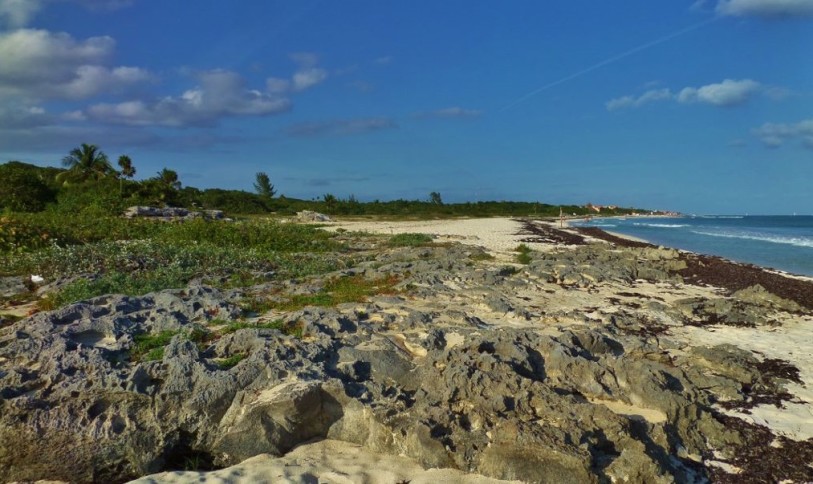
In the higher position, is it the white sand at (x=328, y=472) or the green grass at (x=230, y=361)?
the green grass at (x=230, y=361)

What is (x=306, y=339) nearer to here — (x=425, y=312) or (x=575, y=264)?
(x=425, y=312)

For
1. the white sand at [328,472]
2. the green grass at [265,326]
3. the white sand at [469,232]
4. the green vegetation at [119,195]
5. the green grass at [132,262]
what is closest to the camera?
the white sand at [328,472]

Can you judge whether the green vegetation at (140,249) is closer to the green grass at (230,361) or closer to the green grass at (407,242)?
the green grass at (407,242)

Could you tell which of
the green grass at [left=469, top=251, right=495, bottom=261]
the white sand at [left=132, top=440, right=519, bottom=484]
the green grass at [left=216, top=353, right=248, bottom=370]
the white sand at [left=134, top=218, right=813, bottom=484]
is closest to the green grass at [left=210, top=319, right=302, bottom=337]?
the green grass at [left=216, top=353, right=248, bottom=370]

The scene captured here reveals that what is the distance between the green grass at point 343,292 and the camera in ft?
30.4

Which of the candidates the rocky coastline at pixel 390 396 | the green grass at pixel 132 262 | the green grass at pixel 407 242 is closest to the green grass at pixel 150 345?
the rocky coastline at pixel 390 396

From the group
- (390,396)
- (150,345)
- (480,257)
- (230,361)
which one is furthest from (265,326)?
(480,257)

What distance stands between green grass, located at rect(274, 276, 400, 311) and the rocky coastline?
0.79 meters

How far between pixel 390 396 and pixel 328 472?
1.09 metres

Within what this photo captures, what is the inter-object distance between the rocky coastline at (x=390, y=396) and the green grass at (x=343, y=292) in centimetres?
79

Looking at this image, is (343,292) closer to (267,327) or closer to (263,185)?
(267,327)

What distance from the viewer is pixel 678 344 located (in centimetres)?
832

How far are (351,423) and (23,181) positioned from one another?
133ft

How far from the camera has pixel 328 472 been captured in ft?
15.0
